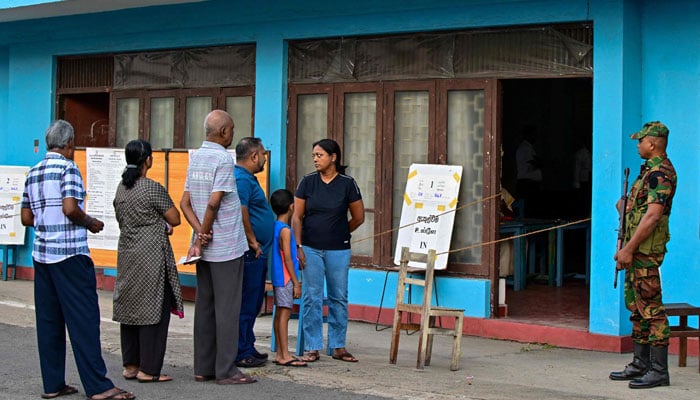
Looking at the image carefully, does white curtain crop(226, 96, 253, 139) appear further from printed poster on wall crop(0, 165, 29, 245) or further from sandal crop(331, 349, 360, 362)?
sandal crop(331, 349, 360, 362)

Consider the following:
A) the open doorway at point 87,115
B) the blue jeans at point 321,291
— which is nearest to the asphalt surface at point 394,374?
the blue jeans at point 321,291

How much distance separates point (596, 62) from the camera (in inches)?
395

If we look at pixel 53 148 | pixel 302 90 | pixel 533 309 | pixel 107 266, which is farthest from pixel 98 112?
pixel 53 148

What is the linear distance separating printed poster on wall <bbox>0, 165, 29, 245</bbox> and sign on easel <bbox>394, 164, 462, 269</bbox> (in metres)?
6.18

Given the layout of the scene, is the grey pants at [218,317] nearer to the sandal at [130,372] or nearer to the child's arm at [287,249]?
the sandal at [130,372]

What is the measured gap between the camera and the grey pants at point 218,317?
7863mm

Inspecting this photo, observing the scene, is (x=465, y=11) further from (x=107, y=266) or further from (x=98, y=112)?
(x=98, y=112)

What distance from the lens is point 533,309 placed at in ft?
38.1

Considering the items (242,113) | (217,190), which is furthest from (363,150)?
(217,190)

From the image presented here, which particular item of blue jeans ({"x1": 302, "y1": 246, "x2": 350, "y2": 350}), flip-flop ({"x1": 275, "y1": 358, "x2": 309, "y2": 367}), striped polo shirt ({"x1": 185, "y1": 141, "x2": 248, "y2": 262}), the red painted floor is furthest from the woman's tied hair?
the red painted floor

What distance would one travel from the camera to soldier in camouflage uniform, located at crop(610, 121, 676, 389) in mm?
7953

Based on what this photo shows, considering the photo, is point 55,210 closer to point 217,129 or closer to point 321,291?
point 217,129

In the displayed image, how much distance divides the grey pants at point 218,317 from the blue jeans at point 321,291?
1.09m

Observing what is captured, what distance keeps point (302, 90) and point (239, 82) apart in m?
1.00
